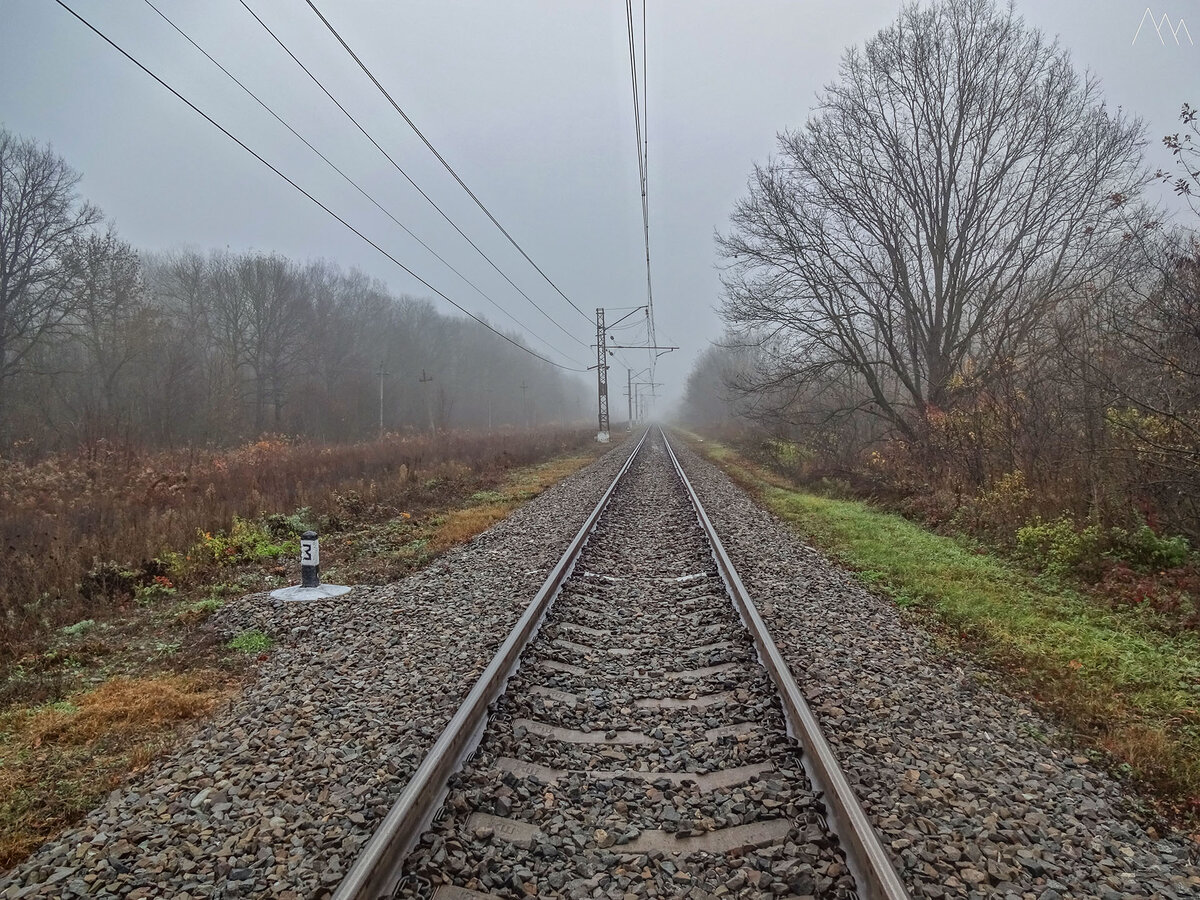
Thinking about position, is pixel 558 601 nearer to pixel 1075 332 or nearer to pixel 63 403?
pixel 1075 332

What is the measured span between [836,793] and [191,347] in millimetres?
42162

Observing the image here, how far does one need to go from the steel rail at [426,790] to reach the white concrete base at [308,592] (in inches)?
109

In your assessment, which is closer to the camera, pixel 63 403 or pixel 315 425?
pixel 63 403

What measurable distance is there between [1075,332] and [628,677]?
9365 millimetres

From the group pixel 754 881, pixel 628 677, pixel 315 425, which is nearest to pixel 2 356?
pixel 315 425

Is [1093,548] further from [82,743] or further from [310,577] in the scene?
[82,743]

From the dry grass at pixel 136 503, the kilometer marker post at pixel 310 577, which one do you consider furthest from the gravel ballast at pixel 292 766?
the dry grass at pixel 136 503

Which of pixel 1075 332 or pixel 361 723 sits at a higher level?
pixel 1075 332

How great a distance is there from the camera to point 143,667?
535 centimetres

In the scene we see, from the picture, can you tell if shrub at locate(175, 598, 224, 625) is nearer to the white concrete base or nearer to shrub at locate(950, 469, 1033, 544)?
the white concrete base

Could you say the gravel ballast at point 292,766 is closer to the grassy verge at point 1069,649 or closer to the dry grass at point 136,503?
the dry grass at point 136,503

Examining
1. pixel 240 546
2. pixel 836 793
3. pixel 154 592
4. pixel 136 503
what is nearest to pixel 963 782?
pixel 836 793

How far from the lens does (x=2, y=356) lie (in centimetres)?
2370

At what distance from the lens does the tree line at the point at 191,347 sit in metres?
23.8
